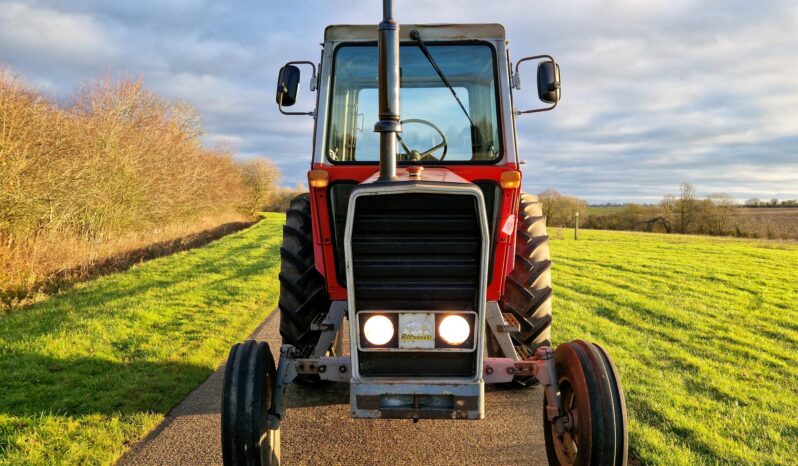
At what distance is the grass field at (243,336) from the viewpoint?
11.7ft

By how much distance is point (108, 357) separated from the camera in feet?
17.2

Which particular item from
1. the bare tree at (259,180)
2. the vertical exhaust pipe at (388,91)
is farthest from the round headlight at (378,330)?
the bare tree at (259,180)

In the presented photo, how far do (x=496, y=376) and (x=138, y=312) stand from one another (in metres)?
6.06

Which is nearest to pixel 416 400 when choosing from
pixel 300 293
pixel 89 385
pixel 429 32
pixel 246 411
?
pixel 246 411

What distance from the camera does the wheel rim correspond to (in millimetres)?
2666

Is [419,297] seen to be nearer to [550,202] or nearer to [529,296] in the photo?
[529,296]

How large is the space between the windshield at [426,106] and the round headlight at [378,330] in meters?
1.44

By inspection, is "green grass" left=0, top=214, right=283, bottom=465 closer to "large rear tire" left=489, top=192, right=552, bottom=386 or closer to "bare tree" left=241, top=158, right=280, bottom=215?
"large rear tire" left=489, top=192, right=552, bottom=386

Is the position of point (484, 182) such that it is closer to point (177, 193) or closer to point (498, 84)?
point (498, 84)

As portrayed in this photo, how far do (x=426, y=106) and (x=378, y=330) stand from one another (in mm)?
1946

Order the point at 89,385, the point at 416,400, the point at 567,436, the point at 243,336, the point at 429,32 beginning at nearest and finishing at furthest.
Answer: the point at 416,400 < the point at 567,436 < the point at 429,32 < the point at 89,385 < the point at 243,336

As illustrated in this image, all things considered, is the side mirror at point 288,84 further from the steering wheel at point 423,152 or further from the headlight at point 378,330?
the headlight at point 378,330

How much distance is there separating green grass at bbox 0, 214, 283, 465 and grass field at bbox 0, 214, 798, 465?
0.02m

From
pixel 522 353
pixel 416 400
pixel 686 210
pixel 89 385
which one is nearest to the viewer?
pixel 416 400
